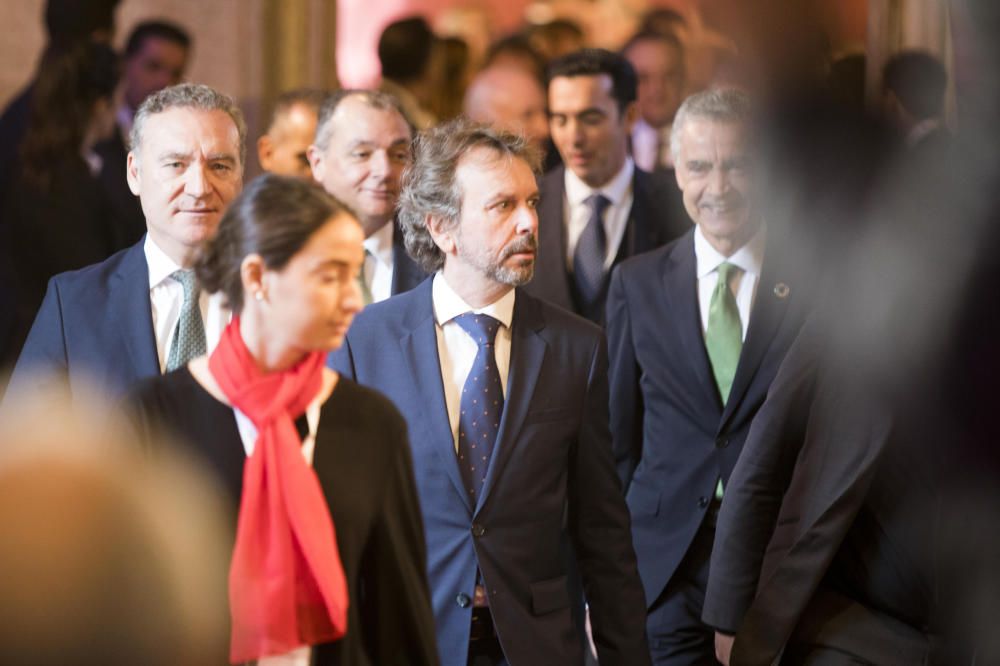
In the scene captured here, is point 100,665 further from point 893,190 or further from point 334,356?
point 893,190

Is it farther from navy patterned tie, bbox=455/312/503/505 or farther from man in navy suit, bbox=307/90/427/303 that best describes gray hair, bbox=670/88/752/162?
navy patterned tie, bbox=455/312/503/505

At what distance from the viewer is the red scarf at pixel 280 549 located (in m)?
2.02

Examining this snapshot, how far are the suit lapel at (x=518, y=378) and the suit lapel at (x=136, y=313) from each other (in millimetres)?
739

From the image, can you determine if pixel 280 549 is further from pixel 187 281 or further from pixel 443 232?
pixel 443 232

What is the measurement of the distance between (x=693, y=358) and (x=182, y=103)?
5.16 ft

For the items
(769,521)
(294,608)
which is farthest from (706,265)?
(294,608)

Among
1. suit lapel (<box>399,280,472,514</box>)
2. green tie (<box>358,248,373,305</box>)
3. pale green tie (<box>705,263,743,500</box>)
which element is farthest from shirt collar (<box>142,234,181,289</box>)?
pale green tie (<box>705,263,743,500</box>)

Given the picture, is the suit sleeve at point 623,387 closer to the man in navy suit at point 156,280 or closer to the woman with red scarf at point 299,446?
the man in navy suit at point 156,280

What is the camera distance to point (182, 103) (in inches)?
131

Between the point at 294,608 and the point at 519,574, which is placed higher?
the point at 294,608

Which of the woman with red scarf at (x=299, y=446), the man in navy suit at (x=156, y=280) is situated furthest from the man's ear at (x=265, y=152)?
the woman with red scarf at (x=299, y=446)

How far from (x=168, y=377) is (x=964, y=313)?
1191 millimetres

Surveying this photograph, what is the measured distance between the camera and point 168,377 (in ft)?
7.17

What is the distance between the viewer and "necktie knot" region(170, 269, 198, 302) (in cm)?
311
